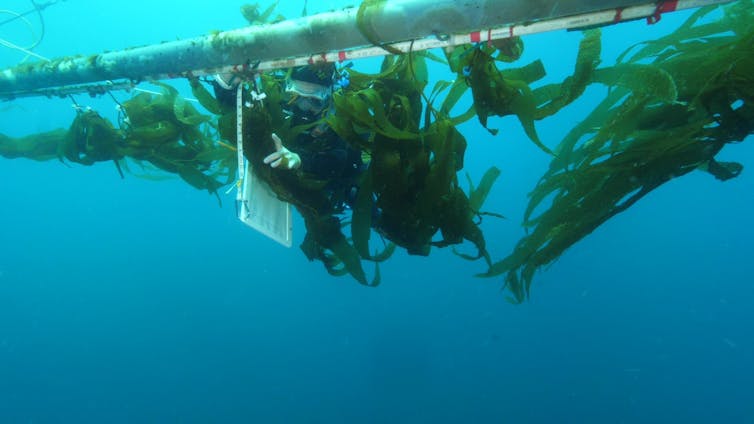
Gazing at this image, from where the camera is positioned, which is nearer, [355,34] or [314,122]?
[355,34]

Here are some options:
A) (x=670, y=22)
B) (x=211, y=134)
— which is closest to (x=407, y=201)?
(x=211, y=134)

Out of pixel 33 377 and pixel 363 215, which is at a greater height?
pixel 363 215

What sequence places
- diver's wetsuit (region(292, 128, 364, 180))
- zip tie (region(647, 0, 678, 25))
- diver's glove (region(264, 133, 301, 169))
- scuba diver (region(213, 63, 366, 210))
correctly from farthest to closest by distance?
diver's wetsuit (region(292, 128, 364, 180))
scuba diver (region(213, 63, 366, 210))
diver's glove (region(264, 133, 301, 169))
zip tie (region(647, 0, 678, 25))

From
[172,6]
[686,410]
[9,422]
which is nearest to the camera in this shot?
[686,410]

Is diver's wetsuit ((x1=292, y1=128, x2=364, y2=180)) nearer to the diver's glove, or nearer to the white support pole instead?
the diver's glove

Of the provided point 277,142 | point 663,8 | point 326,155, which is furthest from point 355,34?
point 663,8

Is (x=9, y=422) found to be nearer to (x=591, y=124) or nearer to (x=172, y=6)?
(x=591, y=124)

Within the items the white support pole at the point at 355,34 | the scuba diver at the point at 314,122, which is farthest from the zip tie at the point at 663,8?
the scuba diver at the point at 314,122

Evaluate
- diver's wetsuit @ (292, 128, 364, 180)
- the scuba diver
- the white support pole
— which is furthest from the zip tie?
diver's wetsuit @ (292, 128, 364, 180)

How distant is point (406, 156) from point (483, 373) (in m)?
18.0

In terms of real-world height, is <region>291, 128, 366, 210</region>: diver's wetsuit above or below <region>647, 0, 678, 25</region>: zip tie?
Result: below

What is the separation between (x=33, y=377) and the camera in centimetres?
1994

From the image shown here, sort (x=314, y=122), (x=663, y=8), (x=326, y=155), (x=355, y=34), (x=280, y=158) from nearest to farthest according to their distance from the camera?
(x=663, y=8) < (x=355, y=34) < (x=280, y=158) < (x=314, y=122) < (x=326, y=155)

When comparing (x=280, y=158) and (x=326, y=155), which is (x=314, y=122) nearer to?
(x=326, y=155)
